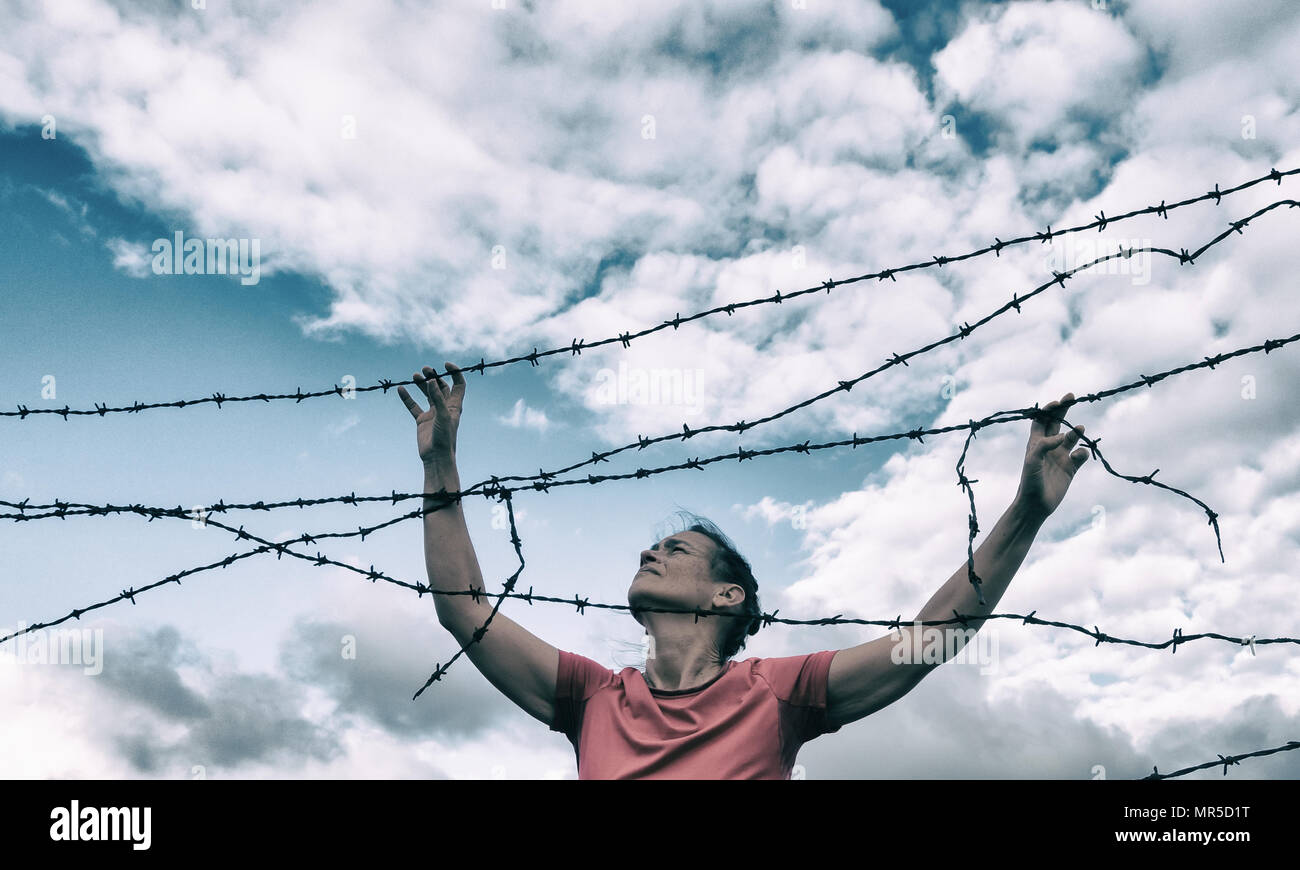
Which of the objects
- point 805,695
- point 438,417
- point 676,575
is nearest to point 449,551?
point 438,417

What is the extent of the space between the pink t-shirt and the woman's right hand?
3.00ft

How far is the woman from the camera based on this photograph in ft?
9.59

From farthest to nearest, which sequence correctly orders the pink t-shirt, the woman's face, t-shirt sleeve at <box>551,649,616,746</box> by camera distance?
1. the woman's face
2. t-shirt sleeve at <box>551,649,616,746</box>
3. the pink t-shirt

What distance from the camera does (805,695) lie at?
3043mm

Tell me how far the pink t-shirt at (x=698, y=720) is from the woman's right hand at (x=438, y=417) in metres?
0.91

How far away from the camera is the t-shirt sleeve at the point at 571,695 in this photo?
10.7 ft

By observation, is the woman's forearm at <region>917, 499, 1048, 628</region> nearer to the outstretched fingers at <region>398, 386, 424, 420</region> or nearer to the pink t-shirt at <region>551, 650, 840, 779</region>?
the pink t-shirt at <region>551, 650, 840, 779</region>

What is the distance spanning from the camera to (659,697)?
319 centimetres

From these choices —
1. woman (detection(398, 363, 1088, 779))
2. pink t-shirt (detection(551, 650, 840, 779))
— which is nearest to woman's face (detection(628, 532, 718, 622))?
woman (detection(398, 363, 1088, 779))

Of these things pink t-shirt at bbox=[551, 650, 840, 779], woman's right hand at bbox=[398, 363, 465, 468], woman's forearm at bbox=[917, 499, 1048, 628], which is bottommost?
pink t-shirt at bbox=[551, 650, 840, 779]
